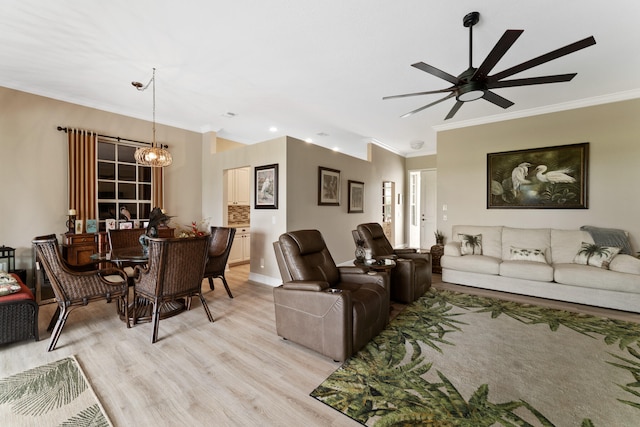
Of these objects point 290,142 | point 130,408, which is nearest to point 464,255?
point 290,142

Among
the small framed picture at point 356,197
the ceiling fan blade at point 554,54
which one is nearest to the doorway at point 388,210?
the small framed picture at point 356,197

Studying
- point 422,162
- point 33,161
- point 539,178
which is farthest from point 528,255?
point 33,161

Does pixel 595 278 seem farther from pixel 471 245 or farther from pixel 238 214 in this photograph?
pixel 238 214

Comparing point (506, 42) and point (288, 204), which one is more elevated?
point (506, 42)

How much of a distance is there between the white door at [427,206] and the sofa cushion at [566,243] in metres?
3.73

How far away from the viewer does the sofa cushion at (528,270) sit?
3826 millimetres

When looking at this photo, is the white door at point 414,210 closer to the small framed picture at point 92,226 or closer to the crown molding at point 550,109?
the crown molding at point 550,109

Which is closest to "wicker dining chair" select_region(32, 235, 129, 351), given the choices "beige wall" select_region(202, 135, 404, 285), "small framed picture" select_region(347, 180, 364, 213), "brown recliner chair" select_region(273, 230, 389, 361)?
"brown recliner chair" select_region(273, 230, 389, 361)

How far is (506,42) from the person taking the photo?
1.91 metres

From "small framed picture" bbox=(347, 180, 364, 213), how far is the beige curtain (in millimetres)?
4573

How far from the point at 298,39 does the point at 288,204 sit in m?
2.42

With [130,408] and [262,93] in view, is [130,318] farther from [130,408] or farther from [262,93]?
[262,93]

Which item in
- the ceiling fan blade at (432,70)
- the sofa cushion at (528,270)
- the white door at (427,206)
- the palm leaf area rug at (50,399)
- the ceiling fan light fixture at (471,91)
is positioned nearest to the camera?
the palm leaf area rug at (50,399)

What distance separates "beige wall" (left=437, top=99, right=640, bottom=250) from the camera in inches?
159
